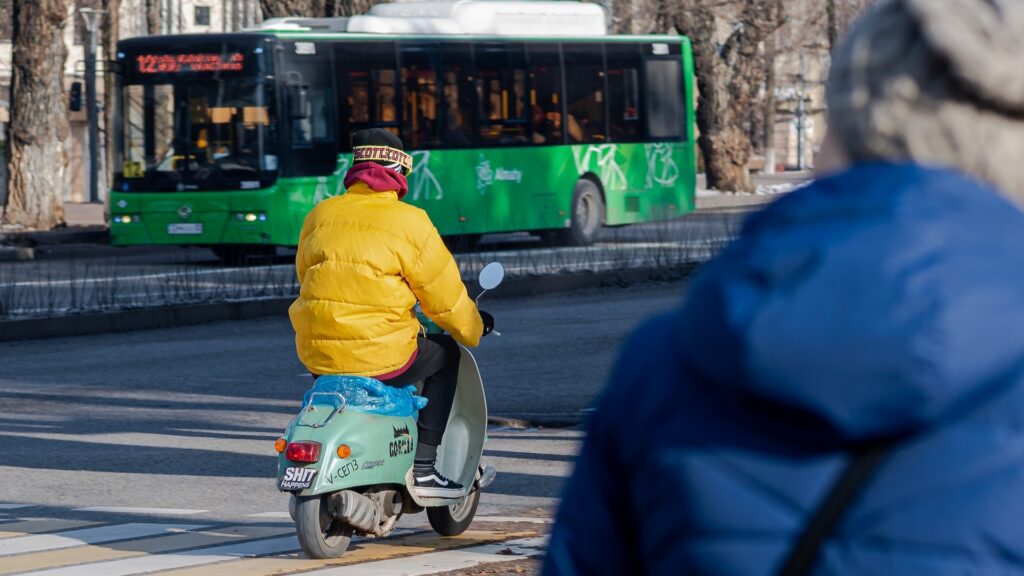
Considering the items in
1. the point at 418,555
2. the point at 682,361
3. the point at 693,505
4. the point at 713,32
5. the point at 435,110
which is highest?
the point at 713,32

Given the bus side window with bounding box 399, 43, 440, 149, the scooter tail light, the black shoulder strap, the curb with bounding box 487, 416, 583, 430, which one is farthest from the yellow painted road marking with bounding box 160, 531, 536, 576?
the bus side window with bounding box 399, 43, 440, 149

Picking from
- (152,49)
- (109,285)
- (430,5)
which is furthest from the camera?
(430,5)

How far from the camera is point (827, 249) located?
1558 mm

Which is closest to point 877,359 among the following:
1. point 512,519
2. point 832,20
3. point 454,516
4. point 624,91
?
point 454,516

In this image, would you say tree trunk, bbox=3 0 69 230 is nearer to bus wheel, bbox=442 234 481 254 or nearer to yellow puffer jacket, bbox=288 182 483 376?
bus wheel, bbox=442 234 481 254

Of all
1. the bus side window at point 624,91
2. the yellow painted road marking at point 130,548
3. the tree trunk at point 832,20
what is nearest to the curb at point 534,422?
the yellow painted road marking at point 130,548

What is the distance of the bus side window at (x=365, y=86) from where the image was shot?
2345 cm

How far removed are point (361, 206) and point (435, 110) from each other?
18208 millimetres

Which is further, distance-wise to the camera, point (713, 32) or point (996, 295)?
point (713, 32)

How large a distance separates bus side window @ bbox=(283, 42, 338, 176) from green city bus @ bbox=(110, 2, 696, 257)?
0.06ft

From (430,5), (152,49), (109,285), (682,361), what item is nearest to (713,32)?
(430,5)

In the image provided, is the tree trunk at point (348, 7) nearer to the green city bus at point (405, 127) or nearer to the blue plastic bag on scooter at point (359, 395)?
the green city bus at point (405, 127)

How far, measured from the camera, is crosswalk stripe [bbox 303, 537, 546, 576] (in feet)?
20.3

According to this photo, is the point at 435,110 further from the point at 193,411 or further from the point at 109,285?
the point at 193,411
